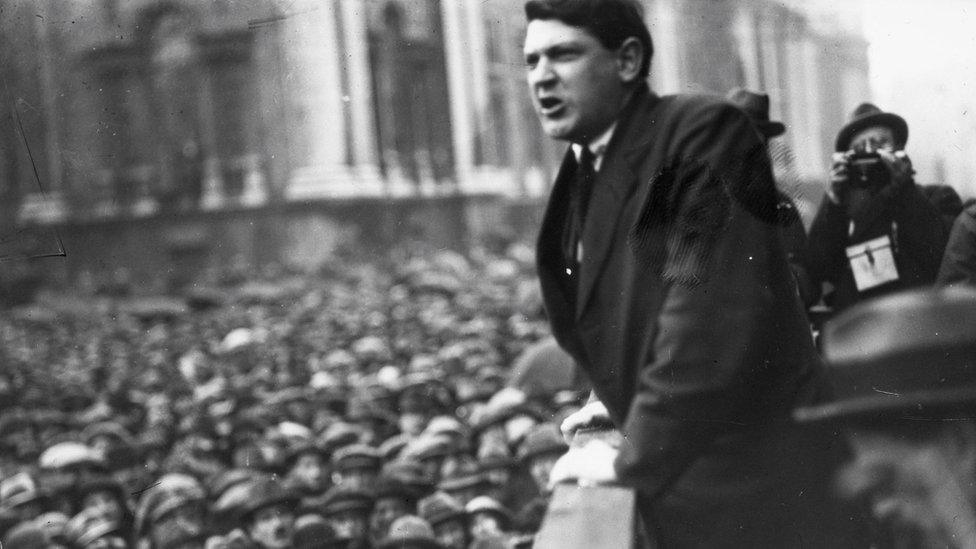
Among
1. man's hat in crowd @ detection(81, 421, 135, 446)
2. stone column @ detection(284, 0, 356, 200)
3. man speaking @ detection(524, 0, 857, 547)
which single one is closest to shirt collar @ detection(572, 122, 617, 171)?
man speaking @ detection(524, 0, 857, 547)

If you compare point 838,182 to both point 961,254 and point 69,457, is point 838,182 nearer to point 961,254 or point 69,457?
point 961,254

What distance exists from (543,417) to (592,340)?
3.31m

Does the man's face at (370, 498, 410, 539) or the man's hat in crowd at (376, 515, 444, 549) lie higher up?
the man's hat in crowd at (376, 515, 444, 549)

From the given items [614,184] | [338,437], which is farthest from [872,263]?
[338,437]

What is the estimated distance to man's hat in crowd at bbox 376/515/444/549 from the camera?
14.2 feet

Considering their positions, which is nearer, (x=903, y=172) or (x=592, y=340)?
(x=592, y=340)

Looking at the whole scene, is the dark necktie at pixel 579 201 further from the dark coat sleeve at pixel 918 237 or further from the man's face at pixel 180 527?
the man's face at pixel 180 527

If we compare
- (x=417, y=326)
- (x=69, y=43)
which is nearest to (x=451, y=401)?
(x=417, y=326)

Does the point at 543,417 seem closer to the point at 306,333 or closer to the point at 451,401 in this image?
the point at 451,401

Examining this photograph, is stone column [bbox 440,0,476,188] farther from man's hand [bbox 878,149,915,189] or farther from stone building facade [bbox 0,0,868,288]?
man's hand [bbox 878,149,915,189]

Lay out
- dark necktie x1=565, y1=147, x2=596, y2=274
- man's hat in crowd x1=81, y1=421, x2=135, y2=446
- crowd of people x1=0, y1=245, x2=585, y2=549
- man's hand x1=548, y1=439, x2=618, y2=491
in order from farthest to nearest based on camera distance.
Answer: man's hat in crowd x1=81, y1=421, x2=135, y2=446, crowd of people x1=0, y1=245, x2=585, y2=549, dark necktie x1=565, y1=147, x2=596, y2=274, man's hand x1=548, y1=439, x2=618, y2=491

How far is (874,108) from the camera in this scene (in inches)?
111

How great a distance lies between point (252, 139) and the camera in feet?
51.1

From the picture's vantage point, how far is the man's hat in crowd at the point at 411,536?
4.33 m
